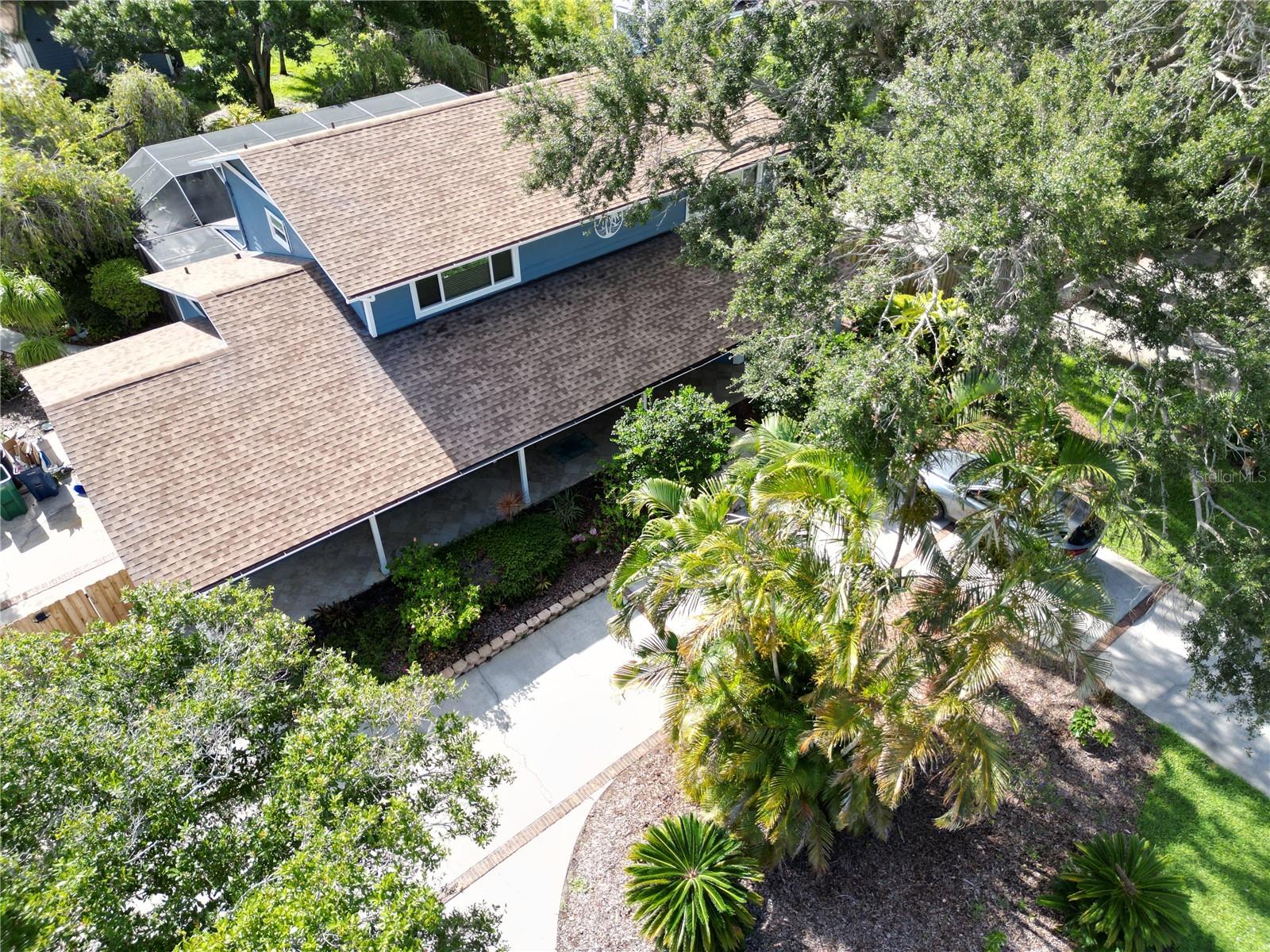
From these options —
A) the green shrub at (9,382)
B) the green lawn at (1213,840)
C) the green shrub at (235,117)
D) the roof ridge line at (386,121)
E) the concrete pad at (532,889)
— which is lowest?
the green lawn at (1213,840)

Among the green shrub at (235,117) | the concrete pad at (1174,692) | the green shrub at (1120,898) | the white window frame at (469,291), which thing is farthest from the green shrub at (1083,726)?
the green shrub at (235,117)

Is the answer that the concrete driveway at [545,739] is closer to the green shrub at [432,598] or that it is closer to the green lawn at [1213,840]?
the green shrub at [432,598]

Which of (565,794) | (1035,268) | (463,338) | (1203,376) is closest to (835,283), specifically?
(1035,268)

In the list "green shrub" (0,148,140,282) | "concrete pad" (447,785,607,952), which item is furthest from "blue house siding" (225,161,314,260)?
"concrete pad" (447,785,607,952)

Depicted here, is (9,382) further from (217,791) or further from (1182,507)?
(1182,507)

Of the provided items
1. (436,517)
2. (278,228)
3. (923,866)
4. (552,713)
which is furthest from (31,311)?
(923,866)

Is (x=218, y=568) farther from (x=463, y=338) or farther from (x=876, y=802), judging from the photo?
(x=876, y=802)
